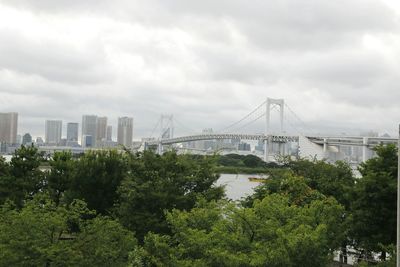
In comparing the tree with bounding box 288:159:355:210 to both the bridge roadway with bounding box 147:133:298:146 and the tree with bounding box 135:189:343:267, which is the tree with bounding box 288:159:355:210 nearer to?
the tree with bounding box 135:189:343:267

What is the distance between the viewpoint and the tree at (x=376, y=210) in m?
15.8

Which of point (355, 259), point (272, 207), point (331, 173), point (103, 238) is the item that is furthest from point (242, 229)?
point (331, 173)

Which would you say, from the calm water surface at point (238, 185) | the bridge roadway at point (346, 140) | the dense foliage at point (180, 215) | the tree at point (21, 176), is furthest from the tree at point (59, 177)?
the bridge roadway at point (346, 140)

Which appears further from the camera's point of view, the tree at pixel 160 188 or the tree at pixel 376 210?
the tree at pixel 160 188

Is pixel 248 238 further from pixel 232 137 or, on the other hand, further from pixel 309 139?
pixel 232 137

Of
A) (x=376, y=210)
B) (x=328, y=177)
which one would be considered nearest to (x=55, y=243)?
(x=376, y=210)

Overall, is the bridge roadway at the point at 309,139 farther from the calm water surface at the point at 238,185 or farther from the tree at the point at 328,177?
the tree at the point at 328,177

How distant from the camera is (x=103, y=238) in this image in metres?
13.0

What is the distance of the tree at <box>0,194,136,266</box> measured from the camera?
11.8 metres

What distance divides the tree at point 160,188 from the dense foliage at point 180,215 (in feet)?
0.13

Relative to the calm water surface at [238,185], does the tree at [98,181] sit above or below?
above

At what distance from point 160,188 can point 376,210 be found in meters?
7.12

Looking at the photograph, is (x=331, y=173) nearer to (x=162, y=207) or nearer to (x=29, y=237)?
(x=162, y=207)

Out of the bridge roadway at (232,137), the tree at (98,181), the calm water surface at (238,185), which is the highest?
the bridge roadway at (232,137)
